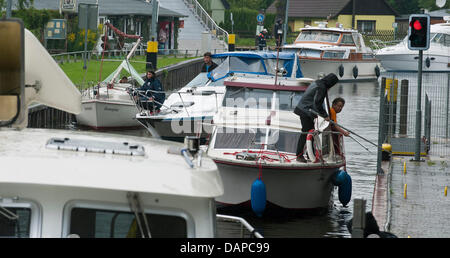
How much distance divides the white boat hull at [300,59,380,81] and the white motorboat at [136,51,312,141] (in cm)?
1865

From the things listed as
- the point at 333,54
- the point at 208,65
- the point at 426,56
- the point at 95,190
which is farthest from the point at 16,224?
the point at 426,56

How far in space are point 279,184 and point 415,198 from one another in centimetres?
223

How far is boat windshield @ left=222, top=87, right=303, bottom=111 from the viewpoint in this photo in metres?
16.5

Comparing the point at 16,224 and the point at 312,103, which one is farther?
the point at 312,103

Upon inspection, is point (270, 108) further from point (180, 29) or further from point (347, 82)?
point (180, 29)

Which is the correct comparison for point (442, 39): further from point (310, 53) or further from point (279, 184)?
point (279, 184)

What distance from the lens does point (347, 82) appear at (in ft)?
156

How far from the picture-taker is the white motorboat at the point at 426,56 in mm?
53656

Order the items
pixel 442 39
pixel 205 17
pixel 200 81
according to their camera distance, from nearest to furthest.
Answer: pixel 200 81 < pixel 442 39 < pixel 205 17

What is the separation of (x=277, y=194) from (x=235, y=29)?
7030 cm

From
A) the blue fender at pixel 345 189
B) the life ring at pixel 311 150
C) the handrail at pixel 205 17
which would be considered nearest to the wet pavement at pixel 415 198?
the blue fender at pixel 345 189

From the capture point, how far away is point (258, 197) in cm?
1395
